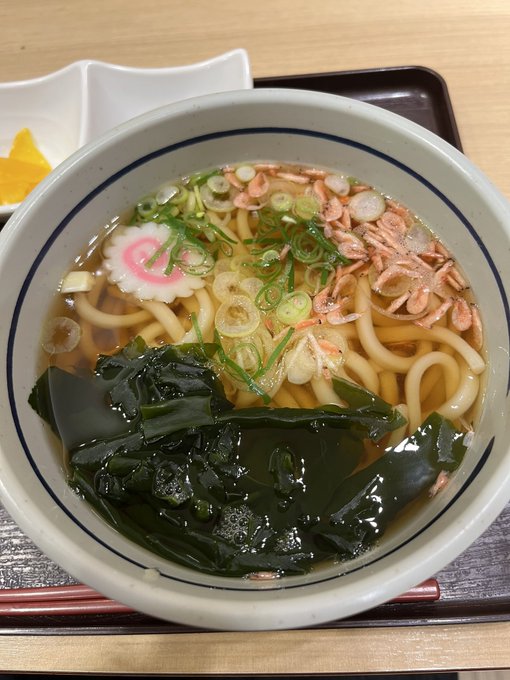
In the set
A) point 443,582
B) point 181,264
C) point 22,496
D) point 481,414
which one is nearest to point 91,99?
point 181,264

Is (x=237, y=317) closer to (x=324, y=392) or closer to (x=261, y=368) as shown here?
(x=261, y=368)

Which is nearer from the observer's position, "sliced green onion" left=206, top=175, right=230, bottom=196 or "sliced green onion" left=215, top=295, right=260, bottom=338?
"sliced green onion" left=215, top=295, right=260, bottom=338

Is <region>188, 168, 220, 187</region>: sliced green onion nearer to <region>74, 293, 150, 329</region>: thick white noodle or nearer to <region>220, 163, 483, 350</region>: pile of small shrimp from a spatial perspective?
<region>220, 163, 483, 350</region>: pile of small shrimp

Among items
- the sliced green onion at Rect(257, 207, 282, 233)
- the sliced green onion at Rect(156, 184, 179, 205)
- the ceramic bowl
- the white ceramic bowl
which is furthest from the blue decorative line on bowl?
the ceramic bowl

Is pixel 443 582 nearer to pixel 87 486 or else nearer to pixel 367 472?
pixel 367 472

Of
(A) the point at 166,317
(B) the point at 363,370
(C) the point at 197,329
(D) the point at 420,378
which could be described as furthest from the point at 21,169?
(D) the point at 420,378
